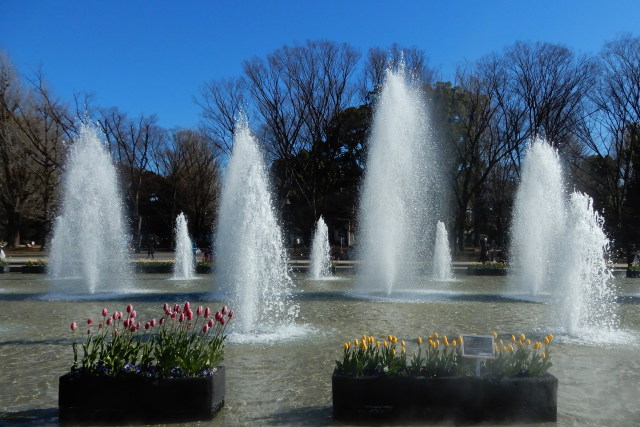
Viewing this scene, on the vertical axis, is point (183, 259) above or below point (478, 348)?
above

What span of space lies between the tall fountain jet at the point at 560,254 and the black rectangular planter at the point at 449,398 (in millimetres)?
5545

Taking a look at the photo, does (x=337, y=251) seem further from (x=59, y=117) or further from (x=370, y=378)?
(x=370, y=378)

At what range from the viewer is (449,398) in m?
5.58

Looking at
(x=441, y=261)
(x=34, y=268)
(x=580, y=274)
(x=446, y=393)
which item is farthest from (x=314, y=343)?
(x=34, y=268)

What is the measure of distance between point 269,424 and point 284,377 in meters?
1.75

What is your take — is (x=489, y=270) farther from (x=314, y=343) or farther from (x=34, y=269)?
(x=34, y=269)

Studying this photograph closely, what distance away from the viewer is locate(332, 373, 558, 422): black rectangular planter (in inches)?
219

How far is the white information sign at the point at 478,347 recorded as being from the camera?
5.61 metres

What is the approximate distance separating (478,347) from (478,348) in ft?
0.05

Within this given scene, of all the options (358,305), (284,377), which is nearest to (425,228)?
(358,305)

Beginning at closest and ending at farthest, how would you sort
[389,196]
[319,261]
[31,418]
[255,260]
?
[31,418], [255,260], [389,196], [319,261]

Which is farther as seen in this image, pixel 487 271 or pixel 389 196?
pixel 487 271

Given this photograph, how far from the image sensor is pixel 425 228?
132 feet

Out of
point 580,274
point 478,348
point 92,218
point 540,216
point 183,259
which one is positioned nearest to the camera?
point 478,348
